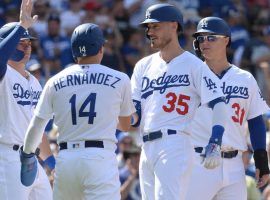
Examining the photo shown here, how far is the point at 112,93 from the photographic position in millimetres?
7488

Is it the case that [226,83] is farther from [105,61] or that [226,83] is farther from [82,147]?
[105,61]

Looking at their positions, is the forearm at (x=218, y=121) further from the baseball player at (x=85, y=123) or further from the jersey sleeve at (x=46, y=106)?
the jersey sleeve at (x=46, y=106)

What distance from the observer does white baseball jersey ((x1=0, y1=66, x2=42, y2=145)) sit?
809 cm

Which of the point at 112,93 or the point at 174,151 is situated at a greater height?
the point at 112,93

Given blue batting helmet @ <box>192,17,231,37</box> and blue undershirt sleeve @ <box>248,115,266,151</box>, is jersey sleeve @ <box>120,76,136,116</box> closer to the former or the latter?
blue undershirt sleeve @ <box>248,115,266,151</box>

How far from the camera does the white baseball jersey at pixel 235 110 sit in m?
8.56

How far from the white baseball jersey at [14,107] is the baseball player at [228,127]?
1.55m

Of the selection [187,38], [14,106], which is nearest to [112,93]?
[14,106]

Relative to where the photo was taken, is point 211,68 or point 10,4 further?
→ point 10,4

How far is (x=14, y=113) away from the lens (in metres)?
8.15

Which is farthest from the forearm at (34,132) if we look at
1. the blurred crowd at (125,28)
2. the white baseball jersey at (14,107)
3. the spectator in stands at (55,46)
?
the spectator in stands at (55,46)

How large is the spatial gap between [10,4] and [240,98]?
8.30 metres

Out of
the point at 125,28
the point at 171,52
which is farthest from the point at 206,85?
the point at 125,28

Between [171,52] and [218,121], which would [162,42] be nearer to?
[171,52]
